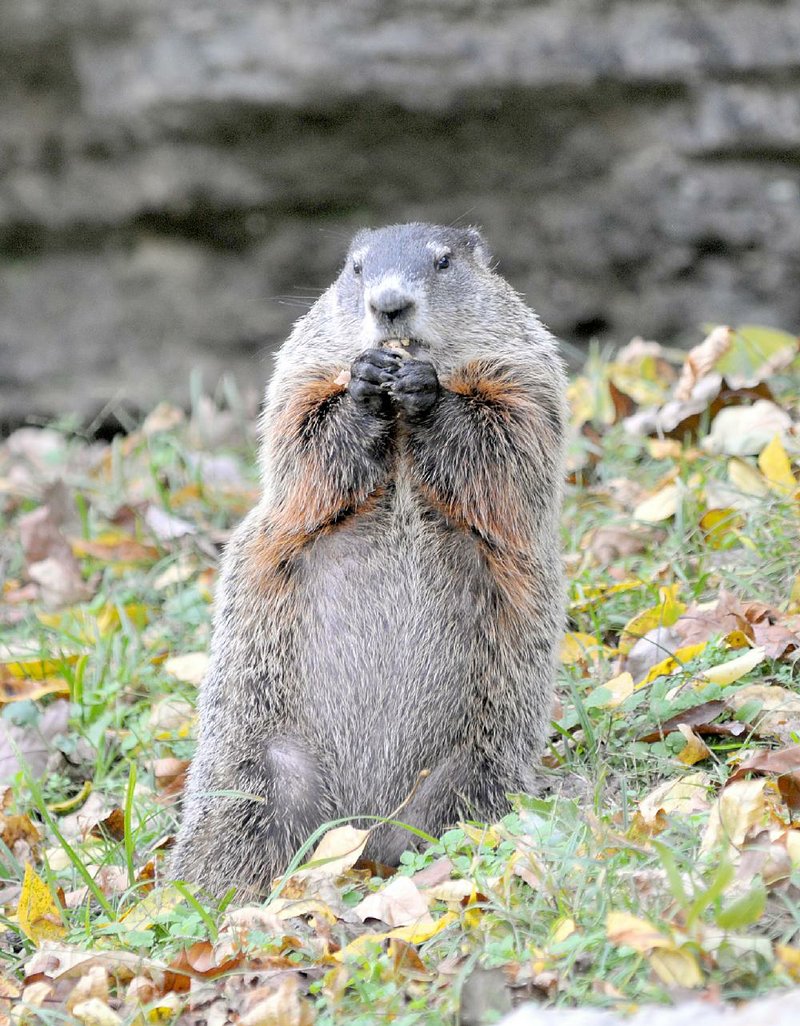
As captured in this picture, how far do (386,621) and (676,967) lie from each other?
1694 mm

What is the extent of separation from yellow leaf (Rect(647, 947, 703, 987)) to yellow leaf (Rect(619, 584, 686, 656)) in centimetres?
210

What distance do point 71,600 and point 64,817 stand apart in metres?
1.57

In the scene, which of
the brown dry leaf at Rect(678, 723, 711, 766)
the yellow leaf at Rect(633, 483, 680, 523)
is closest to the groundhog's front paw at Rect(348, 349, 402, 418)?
the brown dry leaf at Rect(678, 723, 711, 766)

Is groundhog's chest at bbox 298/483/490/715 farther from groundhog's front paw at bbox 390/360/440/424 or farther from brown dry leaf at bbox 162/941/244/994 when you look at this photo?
brown dry leaf at bbox 162/941/244/994

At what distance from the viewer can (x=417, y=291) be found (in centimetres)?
418

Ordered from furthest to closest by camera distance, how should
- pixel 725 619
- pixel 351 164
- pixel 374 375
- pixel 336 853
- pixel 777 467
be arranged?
pixel 351 164, pixel 777 467, pixel 725 619, pixel 374 375, pixel 336 853

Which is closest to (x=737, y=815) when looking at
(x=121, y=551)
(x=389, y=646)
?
(x=389, y=646)

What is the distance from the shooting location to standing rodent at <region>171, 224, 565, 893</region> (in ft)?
12.8

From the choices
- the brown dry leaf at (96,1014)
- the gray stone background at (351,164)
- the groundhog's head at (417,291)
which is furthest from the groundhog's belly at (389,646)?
the gray stone background at (351,164)

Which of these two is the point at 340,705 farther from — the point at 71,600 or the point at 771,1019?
the point at 71,600

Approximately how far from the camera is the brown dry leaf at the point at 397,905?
3.22 meters

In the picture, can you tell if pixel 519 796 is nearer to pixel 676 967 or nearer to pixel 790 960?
pixel 676 967

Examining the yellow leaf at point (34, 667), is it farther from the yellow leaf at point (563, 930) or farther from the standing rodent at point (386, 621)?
the yellow leaf at point (563, 930)

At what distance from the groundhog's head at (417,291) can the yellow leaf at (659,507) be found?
122cm
